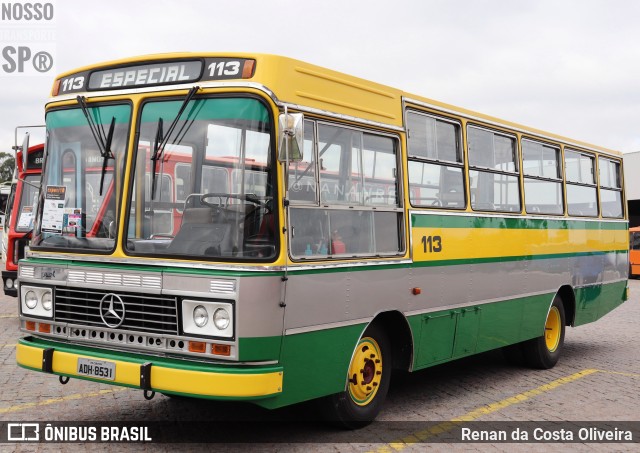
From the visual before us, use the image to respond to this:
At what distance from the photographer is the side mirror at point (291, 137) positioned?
5602 millimetres

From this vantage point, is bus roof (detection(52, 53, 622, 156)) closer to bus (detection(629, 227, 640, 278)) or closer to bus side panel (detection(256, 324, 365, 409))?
bus side panel (detection(256, 324, 365, 409))

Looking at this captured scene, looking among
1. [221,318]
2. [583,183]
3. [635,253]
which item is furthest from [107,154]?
[635,253]

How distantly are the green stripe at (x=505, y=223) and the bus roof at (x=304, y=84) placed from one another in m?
0.99

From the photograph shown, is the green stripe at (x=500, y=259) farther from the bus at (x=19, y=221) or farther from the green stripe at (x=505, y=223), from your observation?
the bus at (x=19, y=221)

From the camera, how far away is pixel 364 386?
Result: 269 inches

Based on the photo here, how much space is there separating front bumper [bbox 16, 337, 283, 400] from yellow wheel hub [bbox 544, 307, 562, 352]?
5997 mm

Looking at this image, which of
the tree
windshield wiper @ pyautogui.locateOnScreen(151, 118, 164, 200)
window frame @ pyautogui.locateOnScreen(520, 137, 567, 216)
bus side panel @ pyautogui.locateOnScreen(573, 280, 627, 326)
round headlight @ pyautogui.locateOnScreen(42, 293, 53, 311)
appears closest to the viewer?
windshield wiper @ pyautogui.locateOnScreen(151, 118, 164, 200)

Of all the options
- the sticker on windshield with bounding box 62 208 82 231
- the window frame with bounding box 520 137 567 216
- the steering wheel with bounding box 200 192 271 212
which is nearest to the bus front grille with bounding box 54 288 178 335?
the sticker on windshield with bounding box 62 208 82 231

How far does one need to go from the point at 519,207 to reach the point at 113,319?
546 centimetres

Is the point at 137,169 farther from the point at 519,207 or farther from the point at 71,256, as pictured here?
the point at 519,207

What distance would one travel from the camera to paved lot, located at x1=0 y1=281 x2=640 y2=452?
6449mm

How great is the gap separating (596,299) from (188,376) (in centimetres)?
796

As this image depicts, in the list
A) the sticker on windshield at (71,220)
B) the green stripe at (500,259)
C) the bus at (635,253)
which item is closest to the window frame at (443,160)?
the green stripe at (500,259)

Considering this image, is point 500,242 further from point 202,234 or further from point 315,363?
point 202,234
